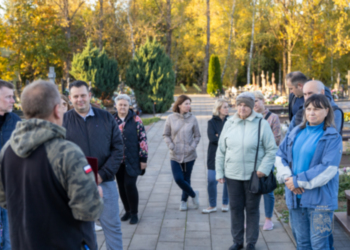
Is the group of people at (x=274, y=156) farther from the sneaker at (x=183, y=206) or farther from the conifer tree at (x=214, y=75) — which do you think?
the conifer tree at (x=214, y=75)

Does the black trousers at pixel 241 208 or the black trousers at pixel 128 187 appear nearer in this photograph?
the black trousers at pixel 241 208

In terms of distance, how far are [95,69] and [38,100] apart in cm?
1847

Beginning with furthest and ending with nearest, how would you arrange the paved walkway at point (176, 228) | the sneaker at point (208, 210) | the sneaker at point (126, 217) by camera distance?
the sneaker at point (208, 210) < the sneaker at point (126, 217) < the paved walkway at point (176, 228)

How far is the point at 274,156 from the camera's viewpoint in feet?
12.9

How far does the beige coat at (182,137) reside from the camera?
211 inches

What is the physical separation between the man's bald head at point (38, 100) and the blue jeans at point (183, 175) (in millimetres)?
3439

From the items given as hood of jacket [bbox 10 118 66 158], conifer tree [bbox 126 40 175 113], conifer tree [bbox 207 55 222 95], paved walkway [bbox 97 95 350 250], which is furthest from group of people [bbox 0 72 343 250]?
conifer tree [bbox 207 55 222 95]

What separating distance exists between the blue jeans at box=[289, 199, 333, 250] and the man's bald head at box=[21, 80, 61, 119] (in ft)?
7.70

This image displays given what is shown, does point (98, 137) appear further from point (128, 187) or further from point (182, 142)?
point (182, 142)

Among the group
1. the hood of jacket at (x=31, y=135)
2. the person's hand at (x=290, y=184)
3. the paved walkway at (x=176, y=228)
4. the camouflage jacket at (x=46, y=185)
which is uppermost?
the hood of jacket at (x=31, y=135)

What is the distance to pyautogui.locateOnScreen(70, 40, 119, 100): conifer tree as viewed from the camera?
793 inches

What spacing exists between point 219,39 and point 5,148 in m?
40.7

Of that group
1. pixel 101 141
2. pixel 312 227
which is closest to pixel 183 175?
pixel 101 141

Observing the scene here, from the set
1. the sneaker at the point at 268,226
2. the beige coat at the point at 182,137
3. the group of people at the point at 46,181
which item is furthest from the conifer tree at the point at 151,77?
the group of people at the point at 46,181
